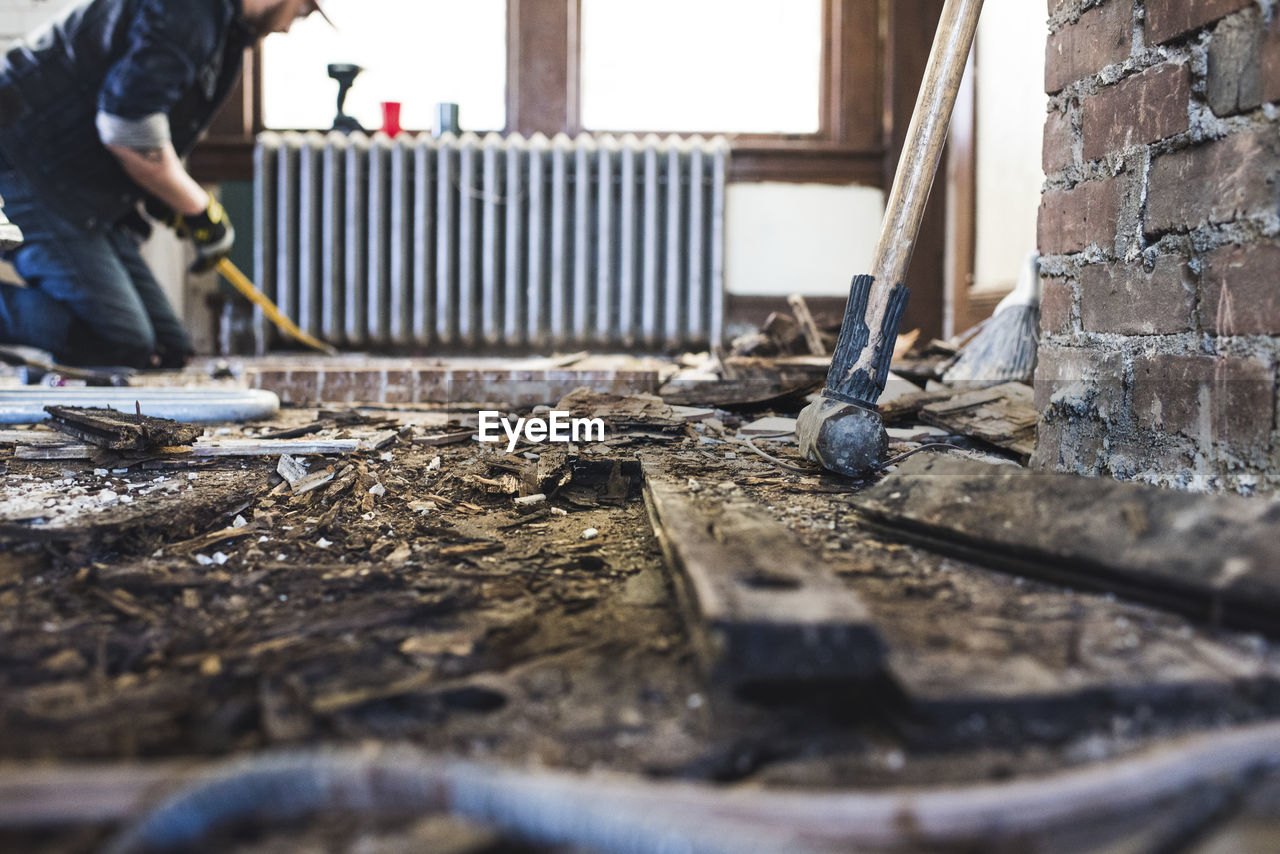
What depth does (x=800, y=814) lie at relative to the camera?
0.49m

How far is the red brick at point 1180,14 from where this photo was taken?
1.11 meters

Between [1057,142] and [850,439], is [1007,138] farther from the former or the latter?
[850,439]

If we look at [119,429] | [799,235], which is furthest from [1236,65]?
[799,235]

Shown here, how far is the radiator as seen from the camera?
3.93 meters

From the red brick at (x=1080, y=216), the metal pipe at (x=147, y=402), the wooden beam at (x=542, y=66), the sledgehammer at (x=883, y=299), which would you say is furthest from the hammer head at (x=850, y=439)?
the wooden beam at (x=542, y=66)

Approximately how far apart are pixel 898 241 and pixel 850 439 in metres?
0.36

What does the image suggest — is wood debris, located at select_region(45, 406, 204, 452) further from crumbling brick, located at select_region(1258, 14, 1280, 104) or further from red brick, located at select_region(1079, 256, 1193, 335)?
crumbling brick, located at select_region(1258, 14, 1280, 104)

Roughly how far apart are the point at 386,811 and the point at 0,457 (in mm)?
1516

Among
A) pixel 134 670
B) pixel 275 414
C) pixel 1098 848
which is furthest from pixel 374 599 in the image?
pixel 275 414

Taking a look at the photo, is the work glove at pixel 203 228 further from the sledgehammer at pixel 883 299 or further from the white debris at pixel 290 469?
the sledgehammer at pixel 883 299

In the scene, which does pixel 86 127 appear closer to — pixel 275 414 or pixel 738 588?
pixel 275 414

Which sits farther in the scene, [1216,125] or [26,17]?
[26,17]

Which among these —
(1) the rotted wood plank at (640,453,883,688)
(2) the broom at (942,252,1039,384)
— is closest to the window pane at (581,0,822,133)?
(2) the broom at (942,252,1039,384)

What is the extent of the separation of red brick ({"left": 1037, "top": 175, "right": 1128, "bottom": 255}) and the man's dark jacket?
9.10 feet
